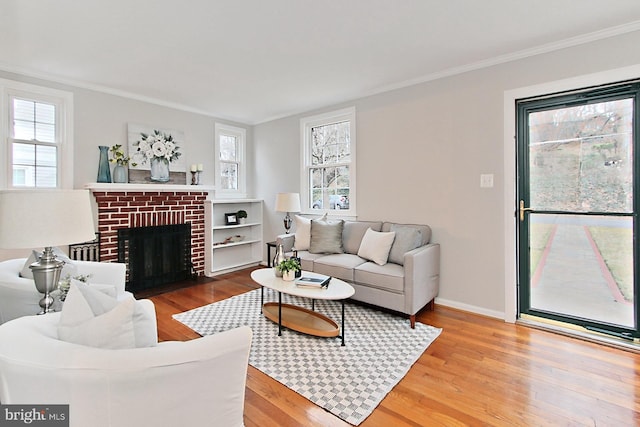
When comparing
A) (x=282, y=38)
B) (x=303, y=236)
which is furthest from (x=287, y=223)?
(x=282, y=38)

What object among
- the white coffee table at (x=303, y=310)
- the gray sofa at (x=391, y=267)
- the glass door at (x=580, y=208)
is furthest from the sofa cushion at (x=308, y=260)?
the glass door at (x=580, y=208)

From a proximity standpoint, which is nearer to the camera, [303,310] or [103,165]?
[303,310]

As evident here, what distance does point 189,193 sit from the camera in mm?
4637

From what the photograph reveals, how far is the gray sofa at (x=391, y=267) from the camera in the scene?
9.48 ft

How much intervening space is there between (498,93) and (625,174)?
1.26m

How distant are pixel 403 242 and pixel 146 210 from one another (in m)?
3.34

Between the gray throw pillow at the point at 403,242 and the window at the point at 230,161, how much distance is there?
3.14 m

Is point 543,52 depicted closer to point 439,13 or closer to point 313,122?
point 439,13

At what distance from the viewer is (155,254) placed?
428 centimetres

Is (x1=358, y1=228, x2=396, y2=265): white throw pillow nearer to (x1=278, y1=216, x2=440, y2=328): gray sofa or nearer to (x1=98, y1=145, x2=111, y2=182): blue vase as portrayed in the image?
(x1=278, y1=216, x2=440, y2=328): gray sofa

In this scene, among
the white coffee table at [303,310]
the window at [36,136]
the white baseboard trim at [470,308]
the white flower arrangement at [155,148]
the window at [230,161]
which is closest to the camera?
the white coffee table at [303,310]

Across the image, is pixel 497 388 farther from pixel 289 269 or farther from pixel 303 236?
pixel 303 236

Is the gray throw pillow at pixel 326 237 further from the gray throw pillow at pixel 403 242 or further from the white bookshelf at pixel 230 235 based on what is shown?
the white bookshelf at pixel 230 235

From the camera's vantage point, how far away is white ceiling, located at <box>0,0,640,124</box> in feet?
7.34
